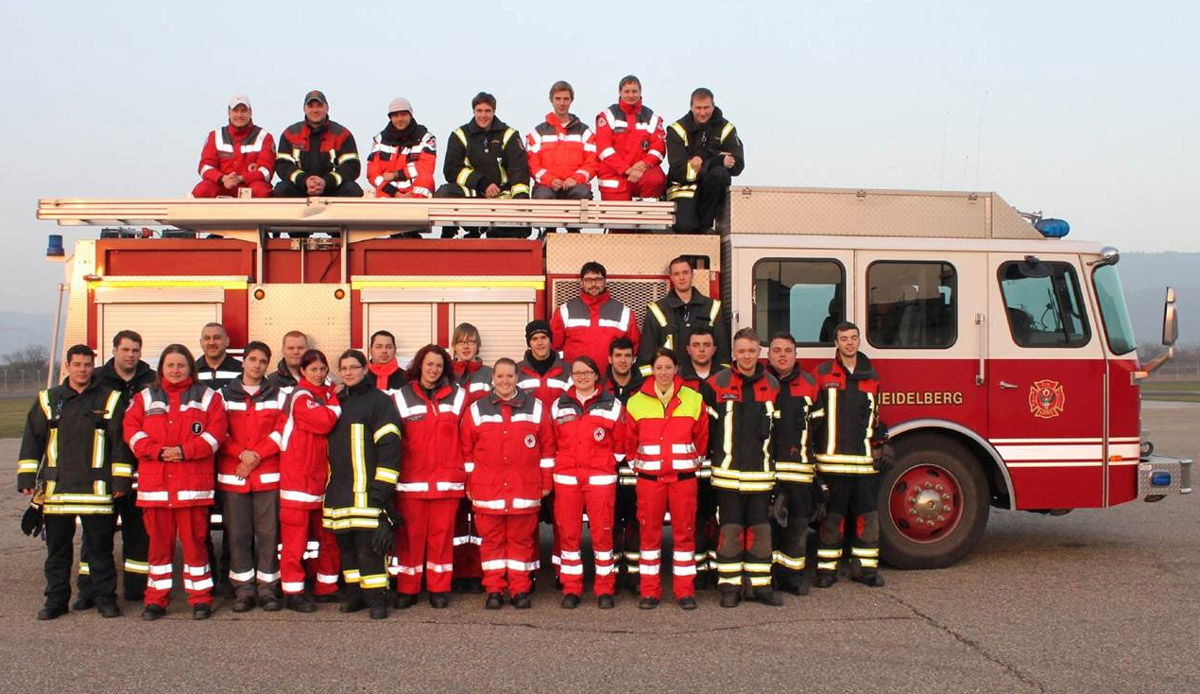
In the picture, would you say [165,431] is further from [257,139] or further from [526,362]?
[257,139]

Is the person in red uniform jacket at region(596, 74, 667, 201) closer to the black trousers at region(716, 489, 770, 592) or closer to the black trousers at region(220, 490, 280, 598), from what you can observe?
the black trousers at region(716, 489, 770, 592)

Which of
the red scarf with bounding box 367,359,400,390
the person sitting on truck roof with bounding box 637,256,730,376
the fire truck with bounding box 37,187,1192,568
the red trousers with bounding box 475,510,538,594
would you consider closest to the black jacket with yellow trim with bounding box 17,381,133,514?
the fire truck with bounding box 37,187,1192,568

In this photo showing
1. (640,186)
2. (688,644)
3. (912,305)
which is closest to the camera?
(688,644)

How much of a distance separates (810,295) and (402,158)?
364cm

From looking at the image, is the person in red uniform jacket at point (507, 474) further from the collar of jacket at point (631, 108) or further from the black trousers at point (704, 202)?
the collar of jacket at point (631, 108)

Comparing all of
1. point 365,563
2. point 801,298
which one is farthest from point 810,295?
point 365,563

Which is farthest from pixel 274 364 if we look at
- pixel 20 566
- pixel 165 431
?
pixel 20 566

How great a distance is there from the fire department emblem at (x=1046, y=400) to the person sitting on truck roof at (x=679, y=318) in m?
2.38

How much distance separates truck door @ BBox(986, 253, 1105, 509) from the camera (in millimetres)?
7500

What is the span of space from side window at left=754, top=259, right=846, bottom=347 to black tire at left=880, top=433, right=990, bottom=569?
1.03 metres

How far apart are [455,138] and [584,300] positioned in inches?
88.0

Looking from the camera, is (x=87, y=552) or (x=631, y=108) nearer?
(x=87, y=552)

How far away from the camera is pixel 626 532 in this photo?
22.7 feet

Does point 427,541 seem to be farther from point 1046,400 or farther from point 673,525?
point 1046,400
